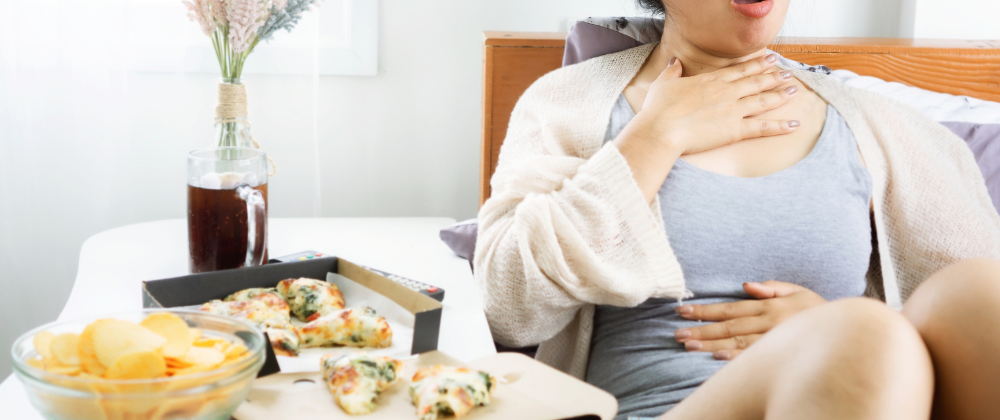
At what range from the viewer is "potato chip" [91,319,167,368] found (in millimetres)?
477

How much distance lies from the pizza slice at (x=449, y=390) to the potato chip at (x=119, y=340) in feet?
0.64

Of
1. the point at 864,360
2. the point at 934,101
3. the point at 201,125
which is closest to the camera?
the point at 864,360

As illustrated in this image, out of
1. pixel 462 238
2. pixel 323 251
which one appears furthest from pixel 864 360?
pixel 323 251

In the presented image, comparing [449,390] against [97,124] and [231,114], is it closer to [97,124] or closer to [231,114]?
[231,114]

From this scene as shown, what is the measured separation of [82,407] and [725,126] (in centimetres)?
82

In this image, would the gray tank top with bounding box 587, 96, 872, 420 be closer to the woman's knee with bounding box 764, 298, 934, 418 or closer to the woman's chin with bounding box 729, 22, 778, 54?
the woman's chin with bounding box 729, 22, 778, 54

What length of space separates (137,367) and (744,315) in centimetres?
71

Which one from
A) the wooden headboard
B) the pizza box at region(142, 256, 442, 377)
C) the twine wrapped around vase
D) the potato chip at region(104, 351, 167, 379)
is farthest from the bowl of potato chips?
the wooden headboard

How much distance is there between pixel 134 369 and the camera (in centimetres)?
46

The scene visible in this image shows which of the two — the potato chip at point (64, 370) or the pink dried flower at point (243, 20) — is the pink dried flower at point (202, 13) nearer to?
the pink dried flower at point (243, 20)

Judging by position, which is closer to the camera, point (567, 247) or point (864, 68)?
point (567, 247)

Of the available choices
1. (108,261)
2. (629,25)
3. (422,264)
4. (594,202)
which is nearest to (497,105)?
(629,25)

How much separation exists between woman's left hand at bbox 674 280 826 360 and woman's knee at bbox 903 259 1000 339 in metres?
0.19

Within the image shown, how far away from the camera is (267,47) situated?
1.51 meters
